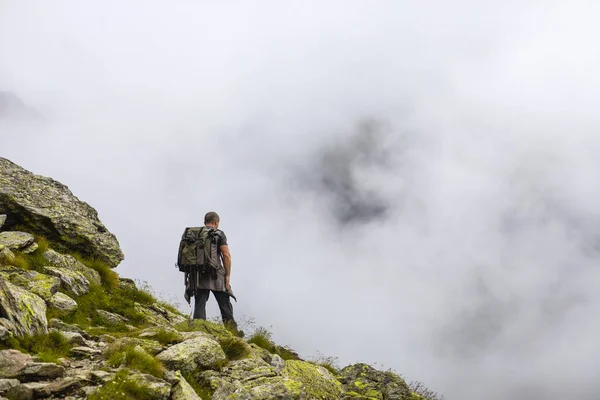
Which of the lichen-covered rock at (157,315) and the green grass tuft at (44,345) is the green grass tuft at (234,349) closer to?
the lichen-covered rock at (157,315)

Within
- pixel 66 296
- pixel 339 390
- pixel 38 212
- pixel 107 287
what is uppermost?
pixel 38 212

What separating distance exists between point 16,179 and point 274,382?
11575 millimetres

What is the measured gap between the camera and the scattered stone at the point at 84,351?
341 inches

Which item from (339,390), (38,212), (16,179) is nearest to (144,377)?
(339,390)

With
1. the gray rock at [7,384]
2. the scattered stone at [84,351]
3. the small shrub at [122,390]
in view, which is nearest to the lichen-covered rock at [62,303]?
the scattered stone at [84,351]

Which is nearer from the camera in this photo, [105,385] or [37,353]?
[105,385]

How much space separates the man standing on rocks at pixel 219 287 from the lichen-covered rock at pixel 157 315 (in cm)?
107

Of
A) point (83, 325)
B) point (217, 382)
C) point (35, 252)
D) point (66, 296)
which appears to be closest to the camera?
point (217, 382)

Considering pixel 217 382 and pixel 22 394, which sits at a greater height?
pixel 217 382

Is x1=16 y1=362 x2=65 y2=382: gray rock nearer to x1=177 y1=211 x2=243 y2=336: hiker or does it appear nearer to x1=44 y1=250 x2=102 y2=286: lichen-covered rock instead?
x1=177 y1=211 x2=243 y2=336: hiker

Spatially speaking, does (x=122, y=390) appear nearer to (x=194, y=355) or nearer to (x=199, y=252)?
(x=194, y=355)

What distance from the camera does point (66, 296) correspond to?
11.8 metres

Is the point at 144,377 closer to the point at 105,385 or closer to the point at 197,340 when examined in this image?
the point at 105,385

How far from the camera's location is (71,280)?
12828mm
